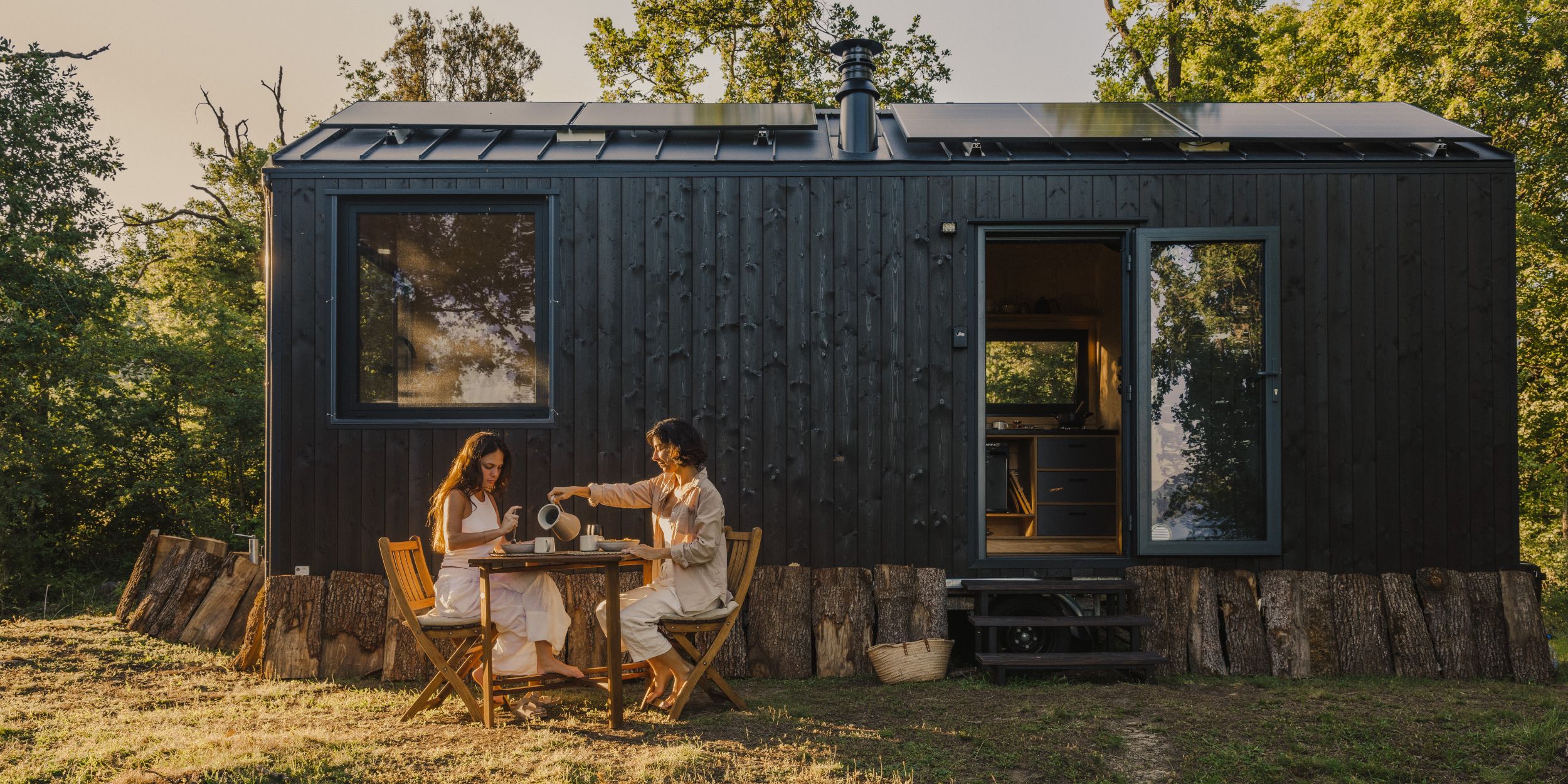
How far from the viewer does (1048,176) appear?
5070mm

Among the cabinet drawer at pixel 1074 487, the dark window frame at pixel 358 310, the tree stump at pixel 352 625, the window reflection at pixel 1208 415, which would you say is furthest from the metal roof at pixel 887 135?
the cabinet drawer at pixel 1074 487

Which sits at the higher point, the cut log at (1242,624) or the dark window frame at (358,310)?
the dark window frame at (358,310)

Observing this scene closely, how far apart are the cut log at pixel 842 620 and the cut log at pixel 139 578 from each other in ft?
16.0

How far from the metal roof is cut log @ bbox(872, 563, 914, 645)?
7.52 feet

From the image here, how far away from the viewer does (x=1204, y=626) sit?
492cm

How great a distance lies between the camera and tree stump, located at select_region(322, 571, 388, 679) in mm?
4832

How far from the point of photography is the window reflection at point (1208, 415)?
496 centimetres

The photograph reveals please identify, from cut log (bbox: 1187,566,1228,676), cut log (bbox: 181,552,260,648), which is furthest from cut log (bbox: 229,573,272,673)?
cut log (bbox: 1187,566,1228,676)

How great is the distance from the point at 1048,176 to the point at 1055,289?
3028mm

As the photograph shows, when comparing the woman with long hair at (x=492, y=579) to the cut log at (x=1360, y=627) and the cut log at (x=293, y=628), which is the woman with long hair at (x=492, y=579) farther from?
the cut log at (x=1360, y=627)

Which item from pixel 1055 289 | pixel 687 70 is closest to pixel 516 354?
pixel 1055 289

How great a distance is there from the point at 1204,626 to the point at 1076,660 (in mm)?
842

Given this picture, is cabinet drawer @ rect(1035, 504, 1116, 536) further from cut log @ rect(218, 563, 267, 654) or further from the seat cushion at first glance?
cut log @ rect(218, 563, 267, 654)

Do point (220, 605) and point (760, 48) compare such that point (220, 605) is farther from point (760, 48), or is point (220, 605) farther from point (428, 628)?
point (760, 48)
